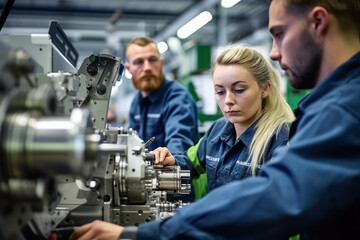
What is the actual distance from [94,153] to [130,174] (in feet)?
1.51

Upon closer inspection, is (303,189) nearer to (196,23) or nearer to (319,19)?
(319,19)

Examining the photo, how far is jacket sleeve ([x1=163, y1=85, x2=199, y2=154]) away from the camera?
217 cm

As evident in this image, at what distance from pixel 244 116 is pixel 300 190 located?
2.97 feet

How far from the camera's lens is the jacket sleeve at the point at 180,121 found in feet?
7.13

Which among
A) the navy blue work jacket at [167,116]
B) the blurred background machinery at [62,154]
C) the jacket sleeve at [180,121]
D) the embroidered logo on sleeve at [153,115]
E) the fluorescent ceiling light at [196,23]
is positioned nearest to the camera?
the blurred background machinery at [62,154]

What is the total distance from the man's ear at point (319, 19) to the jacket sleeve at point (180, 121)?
4.06 ft

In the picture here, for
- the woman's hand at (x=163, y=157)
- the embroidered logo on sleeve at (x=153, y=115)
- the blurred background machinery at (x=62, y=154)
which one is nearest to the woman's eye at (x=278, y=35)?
the blurred background machinery at (x=62, y=154)

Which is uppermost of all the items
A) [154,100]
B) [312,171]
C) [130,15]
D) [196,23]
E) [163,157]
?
[130,15]

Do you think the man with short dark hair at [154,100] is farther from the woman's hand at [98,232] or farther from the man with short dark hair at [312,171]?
the man with short dark hair at [312,171]

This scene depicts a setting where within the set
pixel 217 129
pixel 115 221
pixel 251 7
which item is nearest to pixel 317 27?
pixel 115 221

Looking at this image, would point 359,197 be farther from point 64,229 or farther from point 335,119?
point 64,229

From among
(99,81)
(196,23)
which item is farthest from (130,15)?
(99,81)

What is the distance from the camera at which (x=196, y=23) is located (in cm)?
614

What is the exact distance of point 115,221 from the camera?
3.95 ft
